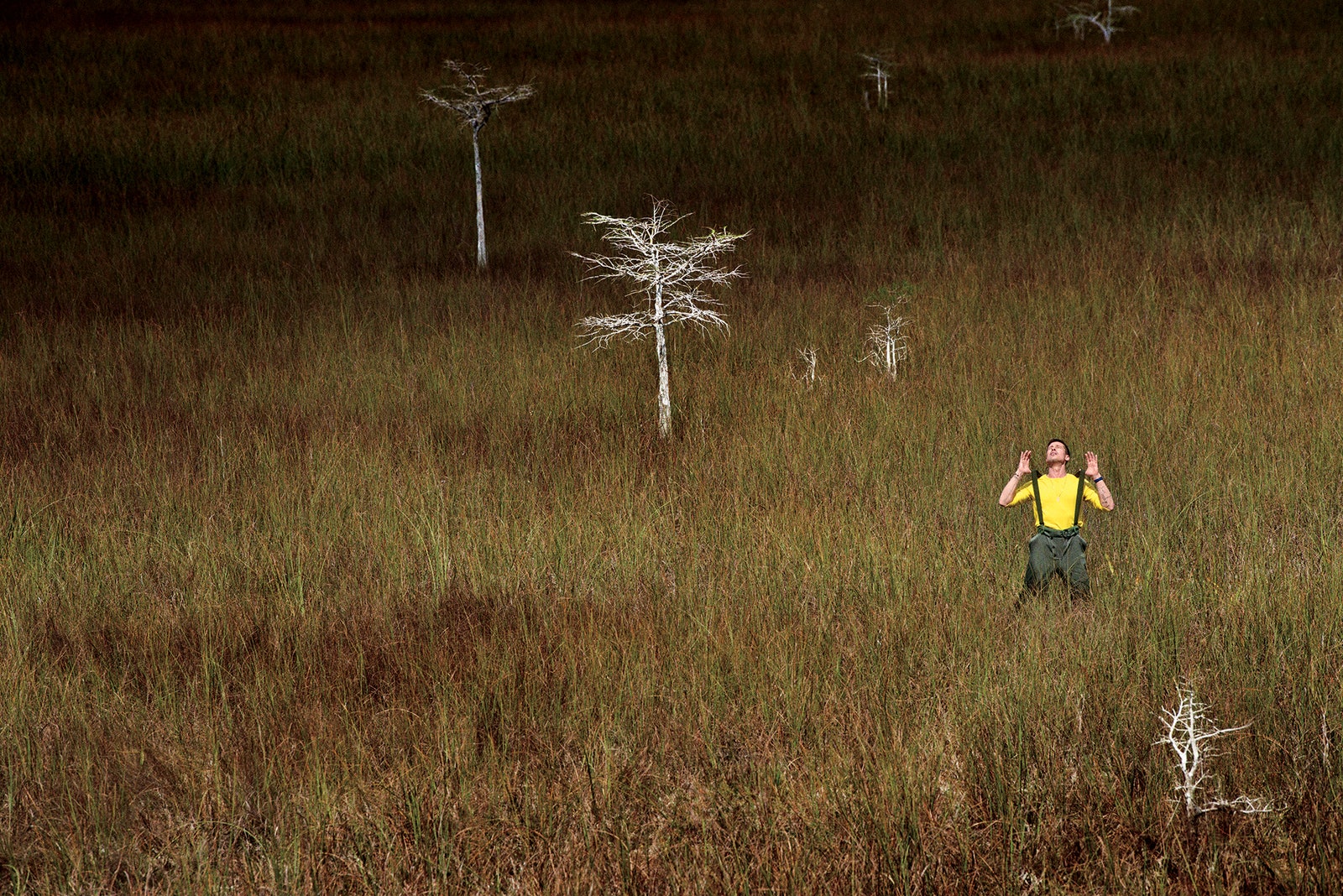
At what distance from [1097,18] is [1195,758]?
22.8 meters

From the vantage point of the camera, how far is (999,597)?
14.0 feet

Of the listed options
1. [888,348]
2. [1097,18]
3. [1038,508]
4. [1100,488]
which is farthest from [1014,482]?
[1097,18]

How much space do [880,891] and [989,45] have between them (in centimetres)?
2154

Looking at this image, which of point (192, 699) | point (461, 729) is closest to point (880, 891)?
point (461, 729)

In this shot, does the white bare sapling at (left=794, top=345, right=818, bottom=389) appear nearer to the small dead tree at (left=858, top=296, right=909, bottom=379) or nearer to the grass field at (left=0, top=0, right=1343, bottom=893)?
the grass field at (left=0, top=0, right=1343, bottom=893)

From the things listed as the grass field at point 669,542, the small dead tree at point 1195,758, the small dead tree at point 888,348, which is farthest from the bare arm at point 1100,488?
the small dead tree at point 888,348

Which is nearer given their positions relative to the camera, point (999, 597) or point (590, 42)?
point (999, 597)

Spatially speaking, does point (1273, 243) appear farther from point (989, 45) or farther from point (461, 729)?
point (989, 45)

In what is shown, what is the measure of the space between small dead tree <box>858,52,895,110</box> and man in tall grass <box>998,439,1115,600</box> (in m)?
14.6

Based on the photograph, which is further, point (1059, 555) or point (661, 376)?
point (661, 376)

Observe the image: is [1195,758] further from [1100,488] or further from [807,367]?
[807,367]

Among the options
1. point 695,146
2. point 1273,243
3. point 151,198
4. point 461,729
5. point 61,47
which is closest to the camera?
point 461,729

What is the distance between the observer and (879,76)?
1803 centimetres

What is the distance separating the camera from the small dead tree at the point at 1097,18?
2158 centimetres
